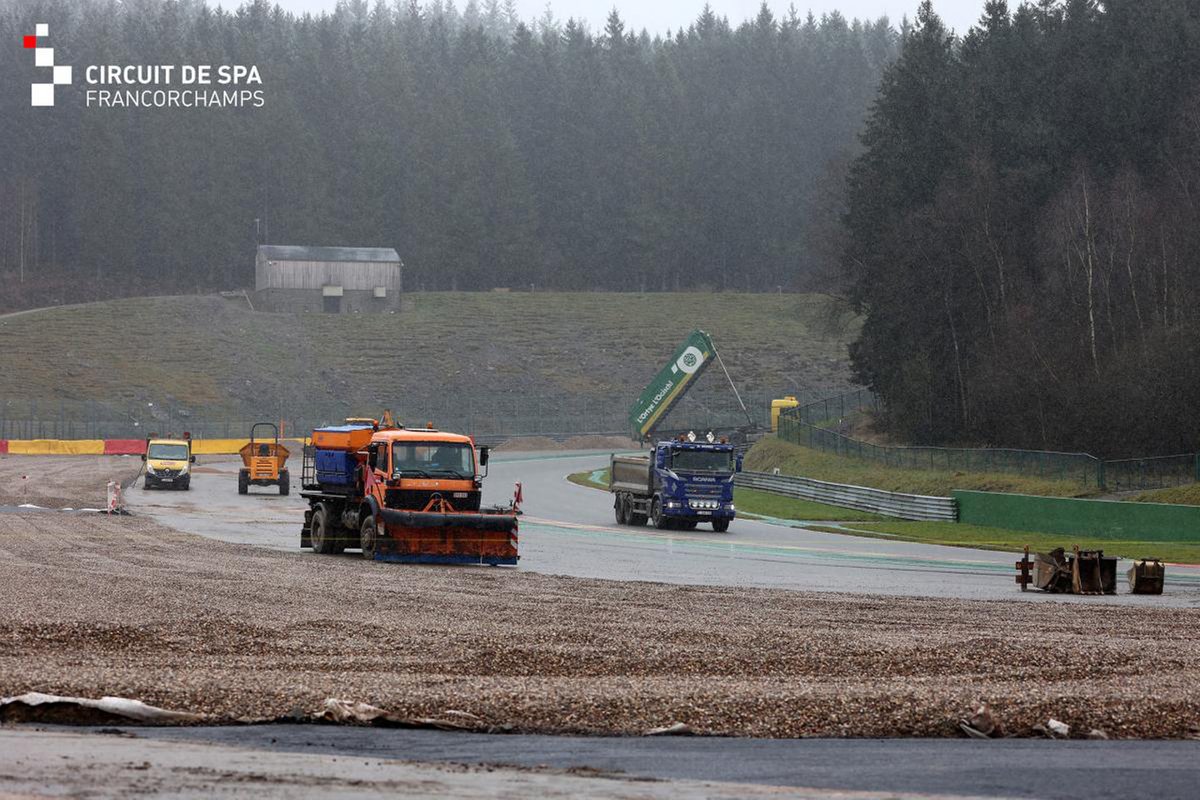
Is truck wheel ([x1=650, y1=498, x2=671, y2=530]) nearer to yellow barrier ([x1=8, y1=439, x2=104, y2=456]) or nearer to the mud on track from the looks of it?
the mud on track

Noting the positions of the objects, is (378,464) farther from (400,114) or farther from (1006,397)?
(400,114)

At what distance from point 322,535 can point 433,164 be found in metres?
130

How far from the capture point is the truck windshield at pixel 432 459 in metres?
31.2

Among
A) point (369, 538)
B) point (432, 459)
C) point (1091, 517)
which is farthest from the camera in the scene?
point (1091, 517)

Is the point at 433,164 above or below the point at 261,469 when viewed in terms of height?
above

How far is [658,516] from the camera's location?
1859 inches

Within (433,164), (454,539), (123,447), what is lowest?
(123,447)

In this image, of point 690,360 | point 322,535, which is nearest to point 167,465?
point 322,535

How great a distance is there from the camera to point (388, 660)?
615 inches

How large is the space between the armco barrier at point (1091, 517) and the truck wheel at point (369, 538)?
2135 centimetres

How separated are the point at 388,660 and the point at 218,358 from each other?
324 ft

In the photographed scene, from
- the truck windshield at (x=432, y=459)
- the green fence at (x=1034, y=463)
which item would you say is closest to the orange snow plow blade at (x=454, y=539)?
the truck windshield at (x=432, y=459)

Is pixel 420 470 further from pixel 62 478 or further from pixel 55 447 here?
pixel 55 447

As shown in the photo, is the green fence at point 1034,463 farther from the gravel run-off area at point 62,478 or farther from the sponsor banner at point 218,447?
the sponsor banner at point 218,447
